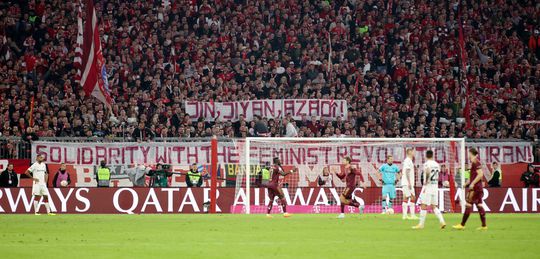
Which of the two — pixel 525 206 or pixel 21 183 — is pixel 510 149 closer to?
pixel 525 206

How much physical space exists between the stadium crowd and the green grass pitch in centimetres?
791

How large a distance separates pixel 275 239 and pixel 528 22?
84.0ft

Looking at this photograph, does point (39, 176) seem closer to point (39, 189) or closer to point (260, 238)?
point (39, 189)

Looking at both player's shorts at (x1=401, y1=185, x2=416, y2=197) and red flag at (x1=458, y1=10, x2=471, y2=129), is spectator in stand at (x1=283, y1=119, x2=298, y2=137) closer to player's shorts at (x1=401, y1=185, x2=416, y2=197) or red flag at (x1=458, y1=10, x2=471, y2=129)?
Result: red flag at (x1=458, y1=10, x2=471, y2=129)

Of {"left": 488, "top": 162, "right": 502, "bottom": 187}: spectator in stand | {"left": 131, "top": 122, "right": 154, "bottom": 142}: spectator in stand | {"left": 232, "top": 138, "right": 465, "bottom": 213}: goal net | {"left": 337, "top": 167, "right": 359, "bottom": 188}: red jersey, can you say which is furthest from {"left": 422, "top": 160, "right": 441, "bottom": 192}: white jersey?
{"left": 131, "top": 122, "right": 154, "bottom": 142}: spectator in stand

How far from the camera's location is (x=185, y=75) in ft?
118

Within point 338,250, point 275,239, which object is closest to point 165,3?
point 275,239

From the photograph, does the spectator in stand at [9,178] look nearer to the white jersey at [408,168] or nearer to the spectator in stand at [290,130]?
the spectator in stand at [290,130]

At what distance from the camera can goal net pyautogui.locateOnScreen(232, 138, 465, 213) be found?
31.6 meters

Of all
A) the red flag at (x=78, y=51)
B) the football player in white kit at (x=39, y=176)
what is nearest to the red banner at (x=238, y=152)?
the football player in white kit at (x=39, y=176)

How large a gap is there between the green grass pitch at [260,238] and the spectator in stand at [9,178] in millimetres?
4448

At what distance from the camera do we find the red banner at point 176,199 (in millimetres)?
30844

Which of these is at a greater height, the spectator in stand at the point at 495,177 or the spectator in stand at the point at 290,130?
the spectator in stand at the point at 290,130

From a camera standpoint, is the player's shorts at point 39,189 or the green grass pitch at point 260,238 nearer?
the green grass pitch at point 260,238
